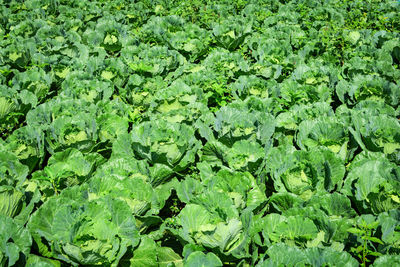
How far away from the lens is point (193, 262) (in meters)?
2.38

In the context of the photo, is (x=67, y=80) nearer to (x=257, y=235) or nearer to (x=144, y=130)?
(x=144, y=130)

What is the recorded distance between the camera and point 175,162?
3.62 m

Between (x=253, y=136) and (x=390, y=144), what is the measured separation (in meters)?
1.39

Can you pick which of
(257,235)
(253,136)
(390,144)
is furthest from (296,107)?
(257,235)

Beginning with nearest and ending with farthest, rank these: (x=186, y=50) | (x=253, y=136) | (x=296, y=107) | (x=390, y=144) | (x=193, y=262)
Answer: (x=193, y=262) < (x=390, y=144) < (x=253, y=136) < (x=296, y=107) < (x=186, y=50)

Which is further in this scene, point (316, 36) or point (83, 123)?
point (316, 36)

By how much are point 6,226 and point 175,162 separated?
1.67 m

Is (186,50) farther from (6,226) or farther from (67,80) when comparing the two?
(6,226)

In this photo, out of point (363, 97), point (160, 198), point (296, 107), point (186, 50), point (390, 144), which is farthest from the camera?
point (186, 50)

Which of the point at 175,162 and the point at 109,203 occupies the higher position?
the point at 109,203

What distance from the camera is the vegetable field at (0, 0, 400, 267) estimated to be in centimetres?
253

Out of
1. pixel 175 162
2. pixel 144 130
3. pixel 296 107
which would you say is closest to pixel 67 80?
pixel 144 130

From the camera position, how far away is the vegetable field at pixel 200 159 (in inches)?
99.6

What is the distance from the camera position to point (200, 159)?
3.80m
